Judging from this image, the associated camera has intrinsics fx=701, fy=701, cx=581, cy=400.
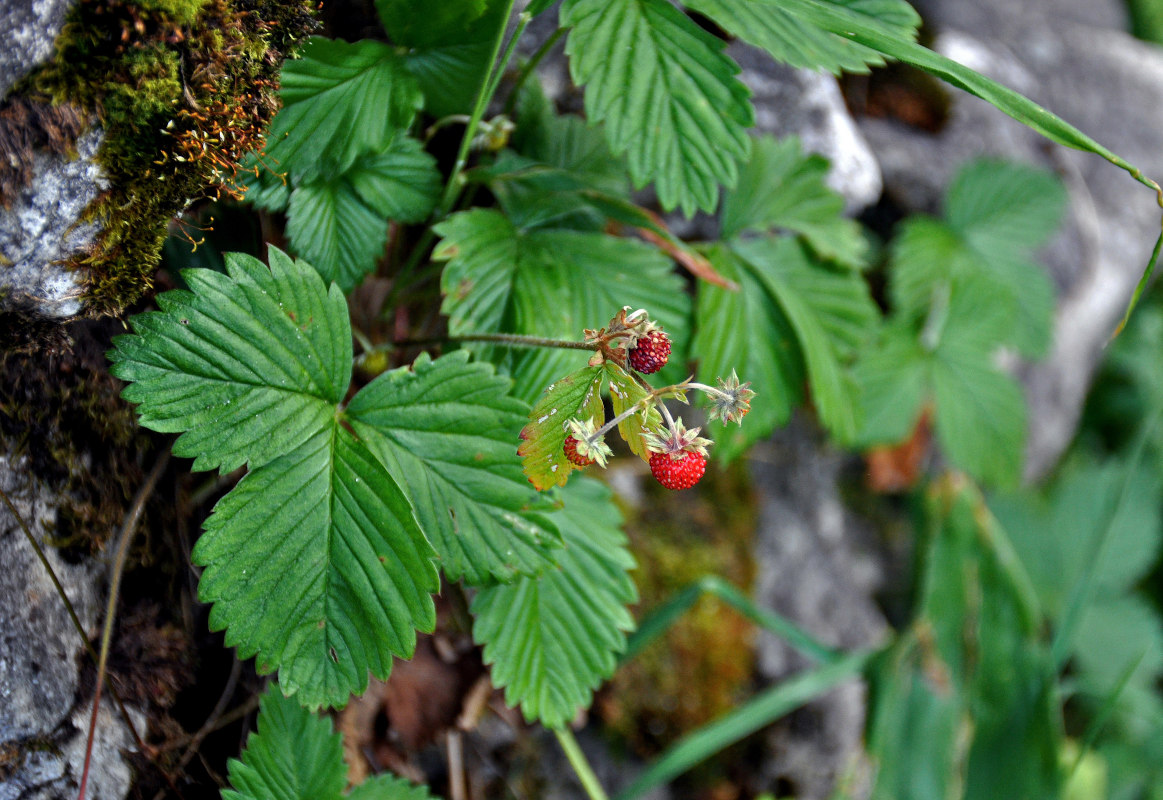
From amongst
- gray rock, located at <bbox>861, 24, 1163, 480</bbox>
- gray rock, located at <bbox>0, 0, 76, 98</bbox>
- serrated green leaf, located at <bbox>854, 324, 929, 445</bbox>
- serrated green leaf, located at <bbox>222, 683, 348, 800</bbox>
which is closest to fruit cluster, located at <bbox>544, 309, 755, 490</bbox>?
serrated green leaf, located at <bbox>222, 683, 348, 800</bbox>

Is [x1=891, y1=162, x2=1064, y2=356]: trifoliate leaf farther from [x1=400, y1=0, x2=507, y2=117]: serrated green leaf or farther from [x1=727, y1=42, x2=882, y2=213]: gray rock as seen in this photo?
[x1=400, y1=0, x2=507, y2=117]: serrated green leaf

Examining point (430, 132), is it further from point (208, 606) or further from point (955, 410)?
point (955, 410)

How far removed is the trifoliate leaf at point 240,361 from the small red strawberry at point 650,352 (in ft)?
1.32

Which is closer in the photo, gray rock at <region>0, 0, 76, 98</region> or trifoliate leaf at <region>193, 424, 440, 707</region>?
gray rock at <region>0, 0, 76, 98</region>

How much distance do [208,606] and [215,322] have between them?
51cm

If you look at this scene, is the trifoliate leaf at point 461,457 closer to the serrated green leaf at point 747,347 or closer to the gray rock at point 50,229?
the gray rock at point 50,229

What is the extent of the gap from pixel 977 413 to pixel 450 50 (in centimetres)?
181

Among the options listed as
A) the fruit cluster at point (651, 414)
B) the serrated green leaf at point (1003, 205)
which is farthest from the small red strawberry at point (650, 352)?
the serrated green leaf at point (1003, 205)

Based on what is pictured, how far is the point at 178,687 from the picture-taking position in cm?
103

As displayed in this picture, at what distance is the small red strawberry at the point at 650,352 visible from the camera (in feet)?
2.43

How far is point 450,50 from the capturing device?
1.06m

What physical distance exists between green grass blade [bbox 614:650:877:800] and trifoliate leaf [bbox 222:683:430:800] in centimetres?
72

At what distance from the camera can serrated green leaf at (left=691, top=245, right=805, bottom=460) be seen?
1.31 metres

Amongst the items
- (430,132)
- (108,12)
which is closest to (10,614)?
(108,12)
